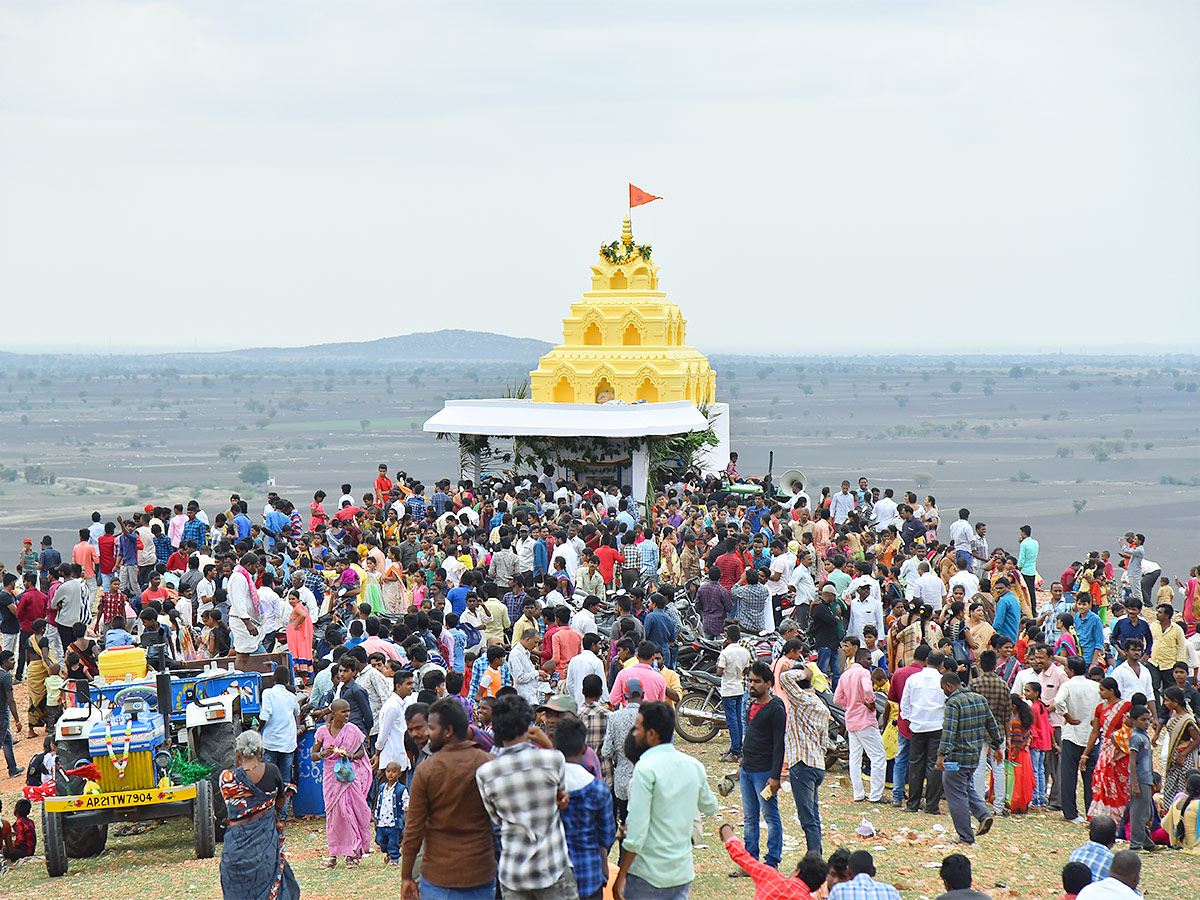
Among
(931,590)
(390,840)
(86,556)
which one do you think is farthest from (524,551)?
(390,840)

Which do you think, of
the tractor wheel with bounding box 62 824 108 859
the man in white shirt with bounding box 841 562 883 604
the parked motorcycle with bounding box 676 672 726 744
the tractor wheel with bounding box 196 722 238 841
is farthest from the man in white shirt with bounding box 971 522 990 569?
the tractor wheel with bounding box 62 824 108 859

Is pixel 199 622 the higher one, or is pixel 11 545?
pixel 199 622

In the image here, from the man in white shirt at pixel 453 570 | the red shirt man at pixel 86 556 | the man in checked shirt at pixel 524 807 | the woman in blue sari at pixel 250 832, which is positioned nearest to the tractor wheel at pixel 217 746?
Answer: the woman in blue sari at pixel 250 832

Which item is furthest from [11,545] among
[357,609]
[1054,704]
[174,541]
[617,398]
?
[1054,704]

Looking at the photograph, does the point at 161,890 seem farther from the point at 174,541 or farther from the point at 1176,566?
the point at 1176,566

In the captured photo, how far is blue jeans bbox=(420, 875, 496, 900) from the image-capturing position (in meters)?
6.58

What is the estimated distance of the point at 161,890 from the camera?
931 cm

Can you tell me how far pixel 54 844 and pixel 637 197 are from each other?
27.0 metres

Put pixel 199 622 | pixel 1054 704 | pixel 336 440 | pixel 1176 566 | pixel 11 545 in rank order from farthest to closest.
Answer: pixel 336 440 < pixel 11 545 < pixel 1176 566 < pixel 199 622 < pixel 1054 704

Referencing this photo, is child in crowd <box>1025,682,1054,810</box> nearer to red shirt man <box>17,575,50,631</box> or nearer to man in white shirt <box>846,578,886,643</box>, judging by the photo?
man in white shirt <box>846,578,886,643</box>

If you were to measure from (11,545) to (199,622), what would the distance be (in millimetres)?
81927

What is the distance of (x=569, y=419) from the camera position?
27594 millimetres

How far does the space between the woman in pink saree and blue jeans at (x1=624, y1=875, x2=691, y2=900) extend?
125 inches

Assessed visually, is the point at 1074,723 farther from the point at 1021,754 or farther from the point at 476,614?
the point at 476,614
